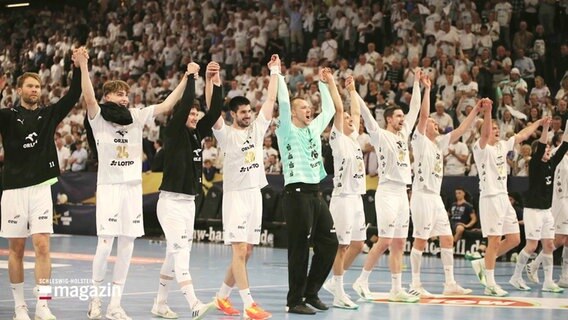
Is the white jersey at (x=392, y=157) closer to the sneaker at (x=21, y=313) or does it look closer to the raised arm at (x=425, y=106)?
the raised arm at (x=425, y=106)

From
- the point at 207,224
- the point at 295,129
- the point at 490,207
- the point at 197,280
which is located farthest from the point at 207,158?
the point at 295,129

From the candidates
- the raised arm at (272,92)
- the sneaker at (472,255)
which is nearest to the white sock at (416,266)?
the raised arm at (272,92)

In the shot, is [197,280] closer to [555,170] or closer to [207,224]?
[555,170]

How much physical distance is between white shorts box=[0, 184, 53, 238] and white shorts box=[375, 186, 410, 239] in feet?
16.7

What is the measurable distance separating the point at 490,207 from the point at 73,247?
1157 centimetres

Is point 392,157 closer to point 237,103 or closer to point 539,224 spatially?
point 237,103

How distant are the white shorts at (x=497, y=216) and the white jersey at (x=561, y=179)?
5.52 ft

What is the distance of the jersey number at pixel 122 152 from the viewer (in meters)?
10.5

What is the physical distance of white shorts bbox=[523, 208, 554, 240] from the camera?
1546cm

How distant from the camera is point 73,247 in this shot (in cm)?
2236

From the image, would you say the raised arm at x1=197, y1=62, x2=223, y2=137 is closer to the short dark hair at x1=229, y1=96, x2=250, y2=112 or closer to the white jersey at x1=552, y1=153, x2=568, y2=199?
the short dark hair at x1=229, y1=96, x2=250, y2=112

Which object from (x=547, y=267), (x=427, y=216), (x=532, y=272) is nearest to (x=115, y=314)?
(x=427, y=216)

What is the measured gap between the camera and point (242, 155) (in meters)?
11.1

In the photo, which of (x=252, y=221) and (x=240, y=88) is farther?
(x=240, y=88)
